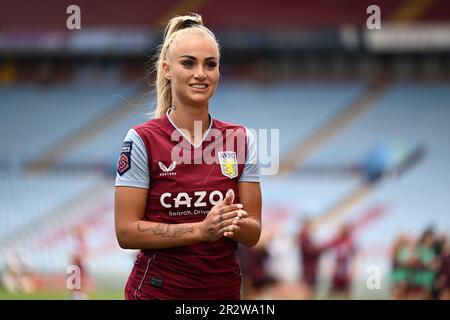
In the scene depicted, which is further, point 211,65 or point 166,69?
point 166,69

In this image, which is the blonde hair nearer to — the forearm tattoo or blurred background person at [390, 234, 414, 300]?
the forearm tattoo

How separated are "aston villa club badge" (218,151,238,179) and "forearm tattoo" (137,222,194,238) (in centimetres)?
26

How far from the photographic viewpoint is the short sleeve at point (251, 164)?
2.89 m

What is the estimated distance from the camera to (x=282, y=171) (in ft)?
36.7

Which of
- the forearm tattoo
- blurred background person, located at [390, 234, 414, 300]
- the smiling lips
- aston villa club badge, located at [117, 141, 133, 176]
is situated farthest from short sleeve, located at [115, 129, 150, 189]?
blurred background person, located at [390, 234, 414, 300]

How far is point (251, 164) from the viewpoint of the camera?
291cm

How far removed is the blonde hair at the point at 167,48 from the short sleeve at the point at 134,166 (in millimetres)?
250

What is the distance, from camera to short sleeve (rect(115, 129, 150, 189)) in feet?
9.12

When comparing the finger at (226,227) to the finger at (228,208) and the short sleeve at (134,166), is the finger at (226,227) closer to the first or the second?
the finger at (228,208)

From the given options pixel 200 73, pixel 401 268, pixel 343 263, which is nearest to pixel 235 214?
pixel 200 73

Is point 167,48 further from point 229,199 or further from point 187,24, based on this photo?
point 229,199

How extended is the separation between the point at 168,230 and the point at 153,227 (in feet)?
0.18
